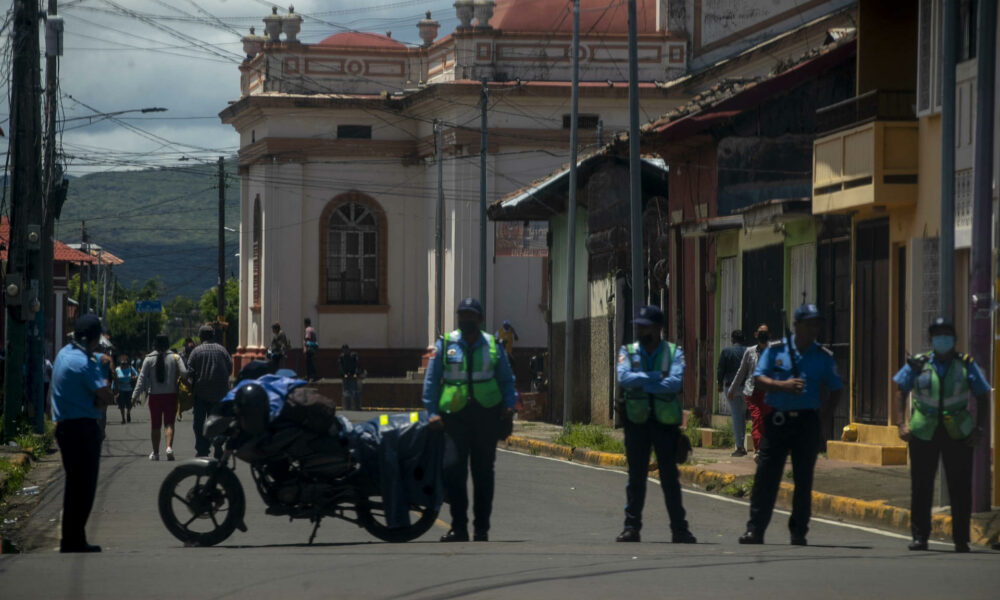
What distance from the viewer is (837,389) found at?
11.4m

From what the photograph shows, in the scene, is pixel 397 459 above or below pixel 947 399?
below

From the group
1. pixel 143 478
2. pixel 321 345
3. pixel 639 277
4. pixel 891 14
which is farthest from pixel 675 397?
pixel 321 345

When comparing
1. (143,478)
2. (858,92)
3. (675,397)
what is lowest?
(143,478)

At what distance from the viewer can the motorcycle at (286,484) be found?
436 inches

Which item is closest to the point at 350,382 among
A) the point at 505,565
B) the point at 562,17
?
the point at 562,17

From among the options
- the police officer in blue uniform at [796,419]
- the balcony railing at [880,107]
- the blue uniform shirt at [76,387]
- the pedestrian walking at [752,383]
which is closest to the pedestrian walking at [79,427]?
the blue uniform shirt at [76,387]

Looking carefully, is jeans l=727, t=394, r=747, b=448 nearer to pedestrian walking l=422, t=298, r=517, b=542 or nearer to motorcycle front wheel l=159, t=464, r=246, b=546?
pedestrian walking l=422, t=298, r=517, b=542

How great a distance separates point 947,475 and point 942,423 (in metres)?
0.42

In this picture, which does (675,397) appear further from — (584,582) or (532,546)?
(584,582)

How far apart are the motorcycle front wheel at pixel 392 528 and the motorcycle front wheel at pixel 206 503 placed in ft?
2.89

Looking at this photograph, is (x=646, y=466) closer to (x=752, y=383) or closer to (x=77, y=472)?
(x=77, y=472)

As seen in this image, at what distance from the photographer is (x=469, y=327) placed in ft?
37.9

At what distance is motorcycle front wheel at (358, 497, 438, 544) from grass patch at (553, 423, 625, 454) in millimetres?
10978

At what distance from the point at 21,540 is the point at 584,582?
5.61m
